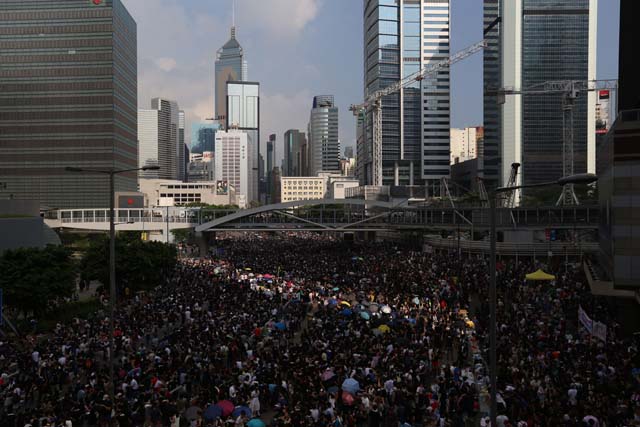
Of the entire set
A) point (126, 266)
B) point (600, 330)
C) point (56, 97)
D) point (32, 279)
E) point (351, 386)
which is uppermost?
point (56, 97)

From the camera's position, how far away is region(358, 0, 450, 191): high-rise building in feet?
546

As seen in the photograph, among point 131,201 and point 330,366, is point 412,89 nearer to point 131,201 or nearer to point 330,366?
point 131,201

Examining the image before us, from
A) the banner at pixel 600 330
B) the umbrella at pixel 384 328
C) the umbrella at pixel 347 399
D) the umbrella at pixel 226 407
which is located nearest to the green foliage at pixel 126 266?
the umbrella at pixel 384 328

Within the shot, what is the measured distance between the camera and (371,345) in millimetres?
20734

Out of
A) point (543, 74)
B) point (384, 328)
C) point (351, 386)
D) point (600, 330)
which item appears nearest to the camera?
point (351, 386)

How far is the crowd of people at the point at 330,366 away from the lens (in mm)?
14766

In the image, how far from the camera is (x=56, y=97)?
10400 centimetres

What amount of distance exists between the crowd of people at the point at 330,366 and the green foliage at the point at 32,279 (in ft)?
8.72

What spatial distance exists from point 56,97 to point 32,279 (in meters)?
86.0

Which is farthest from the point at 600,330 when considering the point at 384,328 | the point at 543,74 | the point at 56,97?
the point at 543,74

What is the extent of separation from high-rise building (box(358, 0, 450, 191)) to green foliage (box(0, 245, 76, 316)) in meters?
142

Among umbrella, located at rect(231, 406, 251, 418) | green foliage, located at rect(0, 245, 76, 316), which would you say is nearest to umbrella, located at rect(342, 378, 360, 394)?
umbrella, located at rect(231, 406, 251, 418)

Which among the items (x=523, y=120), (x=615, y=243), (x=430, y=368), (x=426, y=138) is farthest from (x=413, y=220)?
(x=426, y=138)

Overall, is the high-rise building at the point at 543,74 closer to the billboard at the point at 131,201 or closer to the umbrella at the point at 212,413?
the billboard at the point at 131,201
